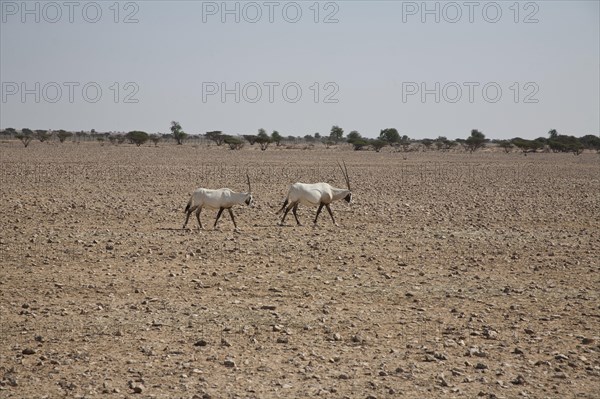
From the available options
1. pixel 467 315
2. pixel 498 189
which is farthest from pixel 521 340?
pixel 498 189

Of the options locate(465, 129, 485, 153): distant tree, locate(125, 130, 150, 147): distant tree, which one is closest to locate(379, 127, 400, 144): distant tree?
locate(465, 129, 485, 153): distant tree

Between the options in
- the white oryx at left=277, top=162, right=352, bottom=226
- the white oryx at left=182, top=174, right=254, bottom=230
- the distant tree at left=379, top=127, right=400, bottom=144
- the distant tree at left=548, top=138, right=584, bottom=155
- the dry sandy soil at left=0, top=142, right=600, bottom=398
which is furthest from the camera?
the distant tree at left=379, top=127, right=400, bottom=144

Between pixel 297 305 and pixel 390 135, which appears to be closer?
pixel 297 305

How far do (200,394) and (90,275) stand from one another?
5.12 metres

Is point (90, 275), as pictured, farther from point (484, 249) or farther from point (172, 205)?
point (172, 205)

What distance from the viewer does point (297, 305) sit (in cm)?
960

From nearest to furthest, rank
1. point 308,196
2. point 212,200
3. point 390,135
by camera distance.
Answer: point 212,200
point 308,196
point 390,135

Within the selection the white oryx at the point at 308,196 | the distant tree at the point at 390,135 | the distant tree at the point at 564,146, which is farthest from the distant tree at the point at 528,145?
the white oryx at the point at 308,196

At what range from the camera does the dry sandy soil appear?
6988 millimetres

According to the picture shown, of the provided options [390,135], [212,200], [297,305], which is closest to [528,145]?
[390,135]

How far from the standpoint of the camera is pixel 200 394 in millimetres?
6555

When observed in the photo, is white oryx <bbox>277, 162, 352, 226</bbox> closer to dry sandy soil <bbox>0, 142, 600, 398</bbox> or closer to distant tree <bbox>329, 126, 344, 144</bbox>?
dry sandy soil <bbox>0, 142, 600, 398</bbox>

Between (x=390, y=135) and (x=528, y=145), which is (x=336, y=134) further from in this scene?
(x=528, y=145)

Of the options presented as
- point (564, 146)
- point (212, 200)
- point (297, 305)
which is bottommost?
point (297, 305)
